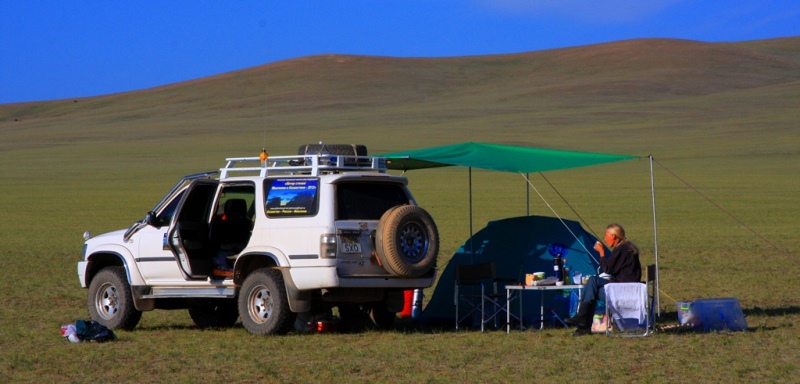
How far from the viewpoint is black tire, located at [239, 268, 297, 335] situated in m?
11.9

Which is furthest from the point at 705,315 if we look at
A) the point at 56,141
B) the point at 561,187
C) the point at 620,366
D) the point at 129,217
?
the point at 56,141

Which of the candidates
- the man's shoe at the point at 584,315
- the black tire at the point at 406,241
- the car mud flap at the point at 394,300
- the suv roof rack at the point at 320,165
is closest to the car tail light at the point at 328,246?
the black tire at the point at 406,241

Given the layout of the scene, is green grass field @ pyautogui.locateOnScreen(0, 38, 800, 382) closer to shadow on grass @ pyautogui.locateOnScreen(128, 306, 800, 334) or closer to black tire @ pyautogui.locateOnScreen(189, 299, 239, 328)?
shadow on grass @ pyautogui.locateOnScreen(128, 306, 800, 334)

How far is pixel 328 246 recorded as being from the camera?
1154cm

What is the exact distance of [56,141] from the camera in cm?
7600

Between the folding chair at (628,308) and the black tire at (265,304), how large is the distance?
342 centimetres

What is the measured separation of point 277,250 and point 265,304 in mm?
689

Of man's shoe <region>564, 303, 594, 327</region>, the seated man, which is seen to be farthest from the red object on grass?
man's shoe <region>564, 303, 594, 327</region>

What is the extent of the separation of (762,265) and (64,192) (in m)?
31.7

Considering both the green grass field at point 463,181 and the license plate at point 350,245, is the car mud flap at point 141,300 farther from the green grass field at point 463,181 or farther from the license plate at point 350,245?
the license plate at point 350,245

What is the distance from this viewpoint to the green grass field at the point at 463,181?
33.8ft

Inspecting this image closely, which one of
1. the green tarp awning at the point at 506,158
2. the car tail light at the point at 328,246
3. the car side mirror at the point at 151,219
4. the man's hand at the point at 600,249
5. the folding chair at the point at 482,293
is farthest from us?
the green tarp awning at the point at 506,158

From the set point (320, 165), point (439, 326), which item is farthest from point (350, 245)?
point (439, 326)

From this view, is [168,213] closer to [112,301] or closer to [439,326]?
[112,301]
